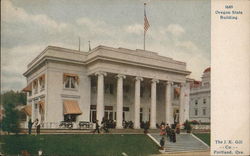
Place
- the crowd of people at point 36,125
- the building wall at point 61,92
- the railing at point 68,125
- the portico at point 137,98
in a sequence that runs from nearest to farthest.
Answer: the crowd of people at point 36,125
the railing at point 68,125
the building wall at point 61,92
the portico at point 137,98

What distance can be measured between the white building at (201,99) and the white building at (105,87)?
48 centimetres

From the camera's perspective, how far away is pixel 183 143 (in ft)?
36.4

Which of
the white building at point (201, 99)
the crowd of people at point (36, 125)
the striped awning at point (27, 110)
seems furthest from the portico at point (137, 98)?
the striped awning at point (27, 110)

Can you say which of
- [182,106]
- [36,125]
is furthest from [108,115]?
[36,125]

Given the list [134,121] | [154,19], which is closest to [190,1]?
[154,19]

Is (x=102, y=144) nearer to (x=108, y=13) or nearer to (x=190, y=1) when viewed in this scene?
(x=108, y=13)

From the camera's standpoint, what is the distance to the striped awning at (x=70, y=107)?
11.8m

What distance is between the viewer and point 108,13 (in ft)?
32.0

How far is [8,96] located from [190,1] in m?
5.93

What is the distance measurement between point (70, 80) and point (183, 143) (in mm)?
4291

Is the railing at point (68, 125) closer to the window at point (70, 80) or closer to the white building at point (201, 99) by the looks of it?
the window at point (70, 80)

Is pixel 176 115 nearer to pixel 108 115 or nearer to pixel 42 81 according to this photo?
pixel 108 115

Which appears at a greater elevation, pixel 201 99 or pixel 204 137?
pixel 201 99

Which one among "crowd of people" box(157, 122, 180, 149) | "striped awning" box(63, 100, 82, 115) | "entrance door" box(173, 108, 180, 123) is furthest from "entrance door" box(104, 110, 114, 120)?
"entrance door" box(173, 108, 180, 123)
